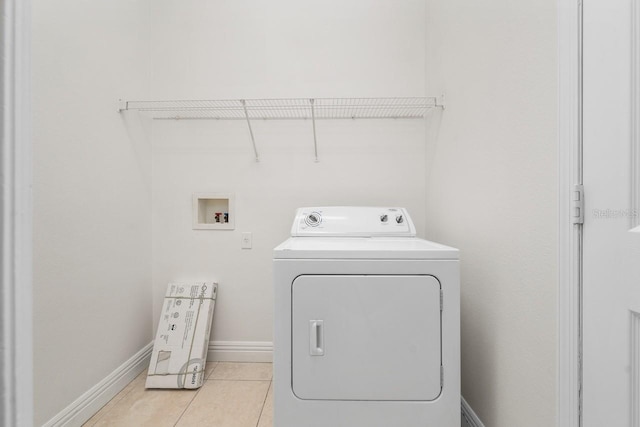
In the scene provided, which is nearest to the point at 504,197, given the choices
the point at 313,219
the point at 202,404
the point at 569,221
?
the point at 569,221

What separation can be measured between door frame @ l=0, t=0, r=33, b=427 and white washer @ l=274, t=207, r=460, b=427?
2.90ft

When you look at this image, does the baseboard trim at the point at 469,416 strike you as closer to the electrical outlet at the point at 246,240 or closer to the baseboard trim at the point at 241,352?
the baseboard trim at the point at 241,352

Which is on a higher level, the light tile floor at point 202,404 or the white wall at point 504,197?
the white wall at point 504,197

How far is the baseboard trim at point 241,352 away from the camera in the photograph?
229 cm

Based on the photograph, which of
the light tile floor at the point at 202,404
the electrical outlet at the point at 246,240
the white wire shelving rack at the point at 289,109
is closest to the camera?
the light tile floor at the point at 202,404

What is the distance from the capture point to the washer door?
125 centimetres

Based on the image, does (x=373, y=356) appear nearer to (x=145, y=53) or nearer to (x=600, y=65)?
(x=600, y=65)

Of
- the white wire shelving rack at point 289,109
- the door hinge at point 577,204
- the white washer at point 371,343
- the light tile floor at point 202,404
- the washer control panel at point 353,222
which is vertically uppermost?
the white wire shelving rack at point 289,109

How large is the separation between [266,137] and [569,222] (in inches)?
72.5

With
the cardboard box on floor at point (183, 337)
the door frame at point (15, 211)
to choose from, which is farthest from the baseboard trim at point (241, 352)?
the door frame at point (15, 211)

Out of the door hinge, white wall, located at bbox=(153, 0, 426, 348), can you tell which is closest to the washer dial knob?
white wall, located at bbox=(153, 0, 426, 348)

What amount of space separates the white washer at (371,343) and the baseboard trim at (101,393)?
1073 mm

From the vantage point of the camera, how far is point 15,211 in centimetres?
42

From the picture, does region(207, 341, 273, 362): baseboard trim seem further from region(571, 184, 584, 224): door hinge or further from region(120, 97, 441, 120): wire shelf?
region(571, 184, 584, 224): door hinge
